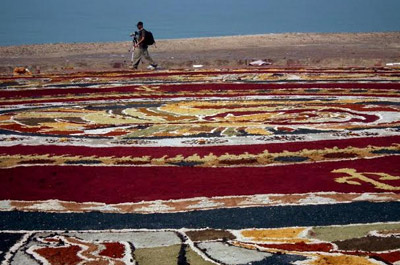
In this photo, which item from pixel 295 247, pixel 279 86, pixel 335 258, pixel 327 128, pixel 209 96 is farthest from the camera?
pixel 279 86

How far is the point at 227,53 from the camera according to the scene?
1037 inches

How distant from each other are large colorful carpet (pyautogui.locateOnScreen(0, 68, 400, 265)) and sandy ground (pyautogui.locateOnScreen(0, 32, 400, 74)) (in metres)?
10.7

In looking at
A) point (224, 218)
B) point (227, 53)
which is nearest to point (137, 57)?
point (227, 53)

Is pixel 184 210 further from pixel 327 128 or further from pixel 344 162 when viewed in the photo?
pixel 327 128

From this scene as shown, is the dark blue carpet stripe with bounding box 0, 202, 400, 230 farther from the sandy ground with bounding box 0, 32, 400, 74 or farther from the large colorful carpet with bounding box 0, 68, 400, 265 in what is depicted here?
the sandy ground with bounding box 0, 32, 400, 74

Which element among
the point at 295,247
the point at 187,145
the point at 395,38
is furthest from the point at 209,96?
the point at 395,38

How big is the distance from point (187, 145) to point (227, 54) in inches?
766

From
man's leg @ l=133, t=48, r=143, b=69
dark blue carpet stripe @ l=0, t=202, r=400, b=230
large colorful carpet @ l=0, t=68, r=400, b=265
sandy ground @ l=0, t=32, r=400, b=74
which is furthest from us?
sandy ground @ l=0, t=32, r=400, b=74

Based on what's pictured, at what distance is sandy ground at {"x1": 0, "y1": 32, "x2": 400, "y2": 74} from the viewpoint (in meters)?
20.6

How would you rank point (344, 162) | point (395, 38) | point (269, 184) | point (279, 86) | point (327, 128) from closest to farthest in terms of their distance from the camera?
point (269, 184), point (344, 162), point (327, 128), point (279, 86), point (395, 38)

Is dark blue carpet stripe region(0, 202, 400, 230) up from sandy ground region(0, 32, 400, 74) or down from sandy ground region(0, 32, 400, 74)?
down

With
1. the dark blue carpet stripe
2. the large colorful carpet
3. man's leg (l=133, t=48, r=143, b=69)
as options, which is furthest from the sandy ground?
the dark blue carpet stripe

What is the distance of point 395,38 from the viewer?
32.8m

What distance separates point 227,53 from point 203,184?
21.8 m
